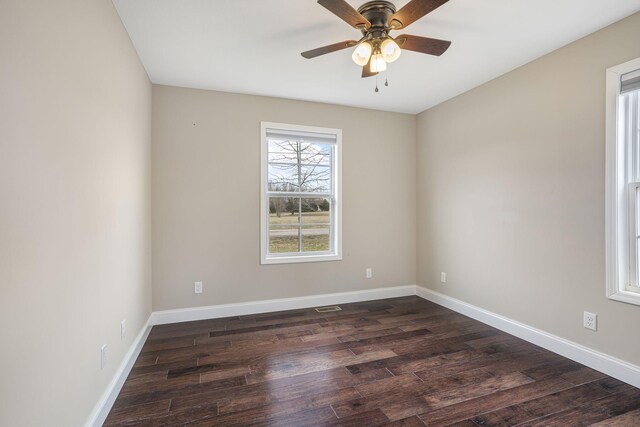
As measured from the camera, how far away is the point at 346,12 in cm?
172

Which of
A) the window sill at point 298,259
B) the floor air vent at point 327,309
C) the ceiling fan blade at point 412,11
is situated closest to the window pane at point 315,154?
the window sill at point 298,259

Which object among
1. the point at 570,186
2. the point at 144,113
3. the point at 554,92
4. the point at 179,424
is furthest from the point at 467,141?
the point at 179,424

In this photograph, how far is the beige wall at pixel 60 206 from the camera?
1.01 meters

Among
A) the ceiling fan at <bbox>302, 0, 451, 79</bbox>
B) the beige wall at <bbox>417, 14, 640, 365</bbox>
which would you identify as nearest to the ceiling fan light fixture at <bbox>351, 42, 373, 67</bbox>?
the ceiling fan at <bbox>302, 0, 451, 79</bbox>

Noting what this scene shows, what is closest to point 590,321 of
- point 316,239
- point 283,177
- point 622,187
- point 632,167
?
point 622,187

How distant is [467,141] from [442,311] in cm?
196

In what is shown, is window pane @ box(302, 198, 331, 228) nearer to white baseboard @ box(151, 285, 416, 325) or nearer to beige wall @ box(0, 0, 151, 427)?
white baseboard @ box(151, 285, 416, 325)

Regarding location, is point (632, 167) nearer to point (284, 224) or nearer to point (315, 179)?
A: point (315, 179)

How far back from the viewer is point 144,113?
2.88 meters

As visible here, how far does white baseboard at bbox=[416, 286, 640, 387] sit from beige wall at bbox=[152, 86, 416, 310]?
1.09 m

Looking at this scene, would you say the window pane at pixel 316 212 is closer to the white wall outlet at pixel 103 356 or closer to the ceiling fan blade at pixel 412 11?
the ceiling fan blade at pixel 412 11

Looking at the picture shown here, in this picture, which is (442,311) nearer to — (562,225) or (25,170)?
(562,225)

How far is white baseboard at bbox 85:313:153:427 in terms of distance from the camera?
1661mm

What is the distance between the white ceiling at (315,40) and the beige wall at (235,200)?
1.00 ft
